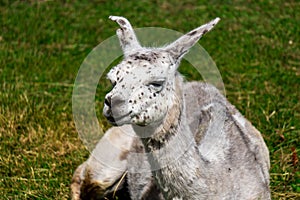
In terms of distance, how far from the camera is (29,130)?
635cm

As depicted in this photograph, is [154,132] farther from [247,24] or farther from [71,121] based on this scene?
[247,24]

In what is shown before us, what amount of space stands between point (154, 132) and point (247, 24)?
630 cm

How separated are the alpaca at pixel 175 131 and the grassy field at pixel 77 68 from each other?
→ 0.93 metres

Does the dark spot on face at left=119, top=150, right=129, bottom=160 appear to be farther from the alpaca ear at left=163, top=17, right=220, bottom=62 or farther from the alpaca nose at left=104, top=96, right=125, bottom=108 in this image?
the alpaca nose at left=104, top=96, right=125, bottom=108

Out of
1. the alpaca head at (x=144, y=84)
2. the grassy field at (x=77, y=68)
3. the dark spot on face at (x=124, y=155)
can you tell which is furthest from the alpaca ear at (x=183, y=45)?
the grassy field at (x=77, y=68)

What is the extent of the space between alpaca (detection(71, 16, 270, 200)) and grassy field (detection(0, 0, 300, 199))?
0.60m

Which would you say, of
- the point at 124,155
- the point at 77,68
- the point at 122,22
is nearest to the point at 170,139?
the point at 122,22

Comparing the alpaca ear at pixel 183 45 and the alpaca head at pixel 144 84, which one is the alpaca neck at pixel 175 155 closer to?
the alpaca head at pixel 144 84

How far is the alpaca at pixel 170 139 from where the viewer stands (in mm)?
3662

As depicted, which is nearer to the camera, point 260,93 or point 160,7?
point 260,93

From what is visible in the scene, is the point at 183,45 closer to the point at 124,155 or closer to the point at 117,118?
the point at 117,118

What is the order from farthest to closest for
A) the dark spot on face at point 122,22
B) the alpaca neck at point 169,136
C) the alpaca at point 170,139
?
the dark spot on face at point 122,22 → the alpaca neck at point 169,136 → the alpaca at point 170,139

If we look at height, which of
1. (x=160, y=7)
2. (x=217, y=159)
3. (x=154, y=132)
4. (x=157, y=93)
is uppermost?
(x=157, y=93)

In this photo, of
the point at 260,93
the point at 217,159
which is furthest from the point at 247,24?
the point at 217,159
